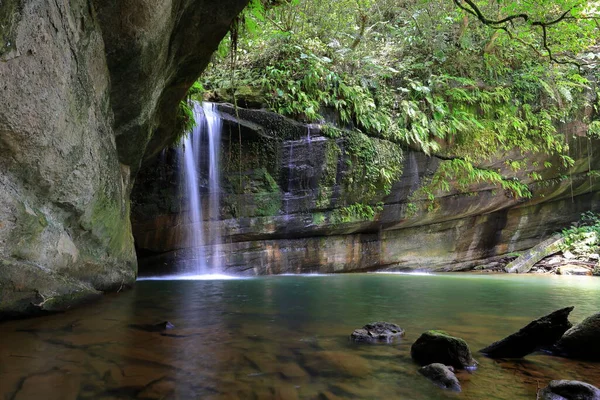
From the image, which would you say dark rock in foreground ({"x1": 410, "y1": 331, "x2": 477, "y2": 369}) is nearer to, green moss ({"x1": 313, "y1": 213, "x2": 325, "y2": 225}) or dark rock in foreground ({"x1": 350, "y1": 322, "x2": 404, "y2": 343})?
dark rock in foreground ({"x1": 350, "y1": 322, "x2": 404, "y2": 343})

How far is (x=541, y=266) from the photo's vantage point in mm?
14359

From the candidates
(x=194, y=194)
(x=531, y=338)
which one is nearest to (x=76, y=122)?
(x=531, y=338)

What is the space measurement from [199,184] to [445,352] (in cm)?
910

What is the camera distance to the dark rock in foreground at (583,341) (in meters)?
3.06

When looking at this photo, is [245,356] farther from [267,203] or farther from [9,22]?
[267,203]

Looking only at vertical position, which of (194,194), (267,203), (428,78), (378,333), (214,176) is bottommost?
(378,333)

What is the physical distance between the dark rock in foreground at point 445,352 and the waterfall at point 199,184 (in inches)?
349

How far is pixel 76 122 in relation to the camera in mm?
4504

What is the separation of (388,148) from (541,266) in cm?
754

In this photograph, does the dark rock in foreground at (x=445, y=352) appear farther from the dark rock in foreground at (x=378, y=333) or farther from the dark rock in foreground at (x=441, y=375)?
the dark rock in foreground at (x=378, y=333)

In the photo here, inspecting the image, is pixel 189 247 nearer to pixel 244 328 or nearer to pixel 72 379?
pixel 244 328

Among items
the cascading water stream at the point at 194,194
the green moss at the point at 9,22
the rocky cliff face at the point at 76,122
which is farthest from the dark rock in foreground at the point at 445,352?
the cascading water stream at the point at 194,194

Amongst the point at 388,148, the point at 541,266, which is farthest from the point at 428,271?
the point at 388,148

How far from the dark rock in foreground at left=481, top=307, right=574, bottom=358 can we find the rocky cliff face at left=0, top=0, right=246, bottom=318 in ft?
14.6
